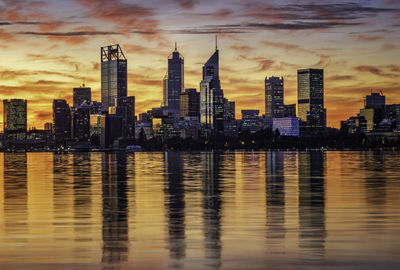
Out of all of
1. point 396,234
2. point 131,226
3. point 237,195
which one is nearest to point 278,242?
point 396,234

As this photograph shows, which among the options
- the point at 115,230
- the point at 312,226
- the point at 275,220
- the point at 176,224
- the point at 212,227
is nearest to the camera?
the point at 115,230

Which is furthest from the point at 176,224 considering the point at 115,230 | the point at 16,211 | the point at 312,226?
the point at 16,211

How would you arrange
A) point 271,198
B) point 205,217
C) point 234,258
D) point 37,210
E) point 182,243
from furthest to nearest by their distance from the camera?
point 271,198 < point 37,210 < point 205,217 < point 182,243 < point 234,258

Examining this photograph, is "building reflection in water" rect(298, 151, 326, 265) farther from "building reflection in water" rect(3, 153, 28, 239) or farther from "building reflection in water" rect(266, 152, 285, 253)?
"building reflection in water" rect(3, 153, 28, 239)

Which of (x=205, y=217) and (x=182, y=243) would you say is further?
(x=205, y=217)

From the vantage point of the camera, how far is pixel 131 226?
28.9m

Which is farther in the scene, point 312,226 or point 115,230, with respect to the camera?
point 312,226

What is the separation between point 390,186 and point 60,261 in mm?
39232

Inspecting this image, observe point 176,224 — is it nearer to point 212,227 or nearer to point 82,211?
point 212,227

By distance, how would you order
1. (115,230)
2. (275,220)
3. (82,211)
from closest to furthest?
(115,230) → (275,220) → (82,211)

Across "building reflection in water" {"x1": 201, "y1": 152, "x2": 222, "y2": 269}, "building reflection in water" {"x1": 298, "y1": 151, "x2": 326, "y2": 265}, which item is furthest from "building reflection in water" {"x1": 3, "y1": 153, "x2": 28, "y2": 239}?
"building reflection in water" {"x1": 298, "y1": 151, "x2": 326, "y2": 265}

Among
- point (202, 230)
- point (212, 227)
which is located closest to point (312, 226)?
point (212, 227)

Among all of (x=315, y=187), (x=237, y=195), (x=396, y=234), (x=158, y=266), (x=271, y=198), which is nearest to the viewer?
(x=158, y=266)

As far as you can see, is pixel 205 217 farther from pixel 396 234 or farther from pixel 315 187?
pixel 315 187
